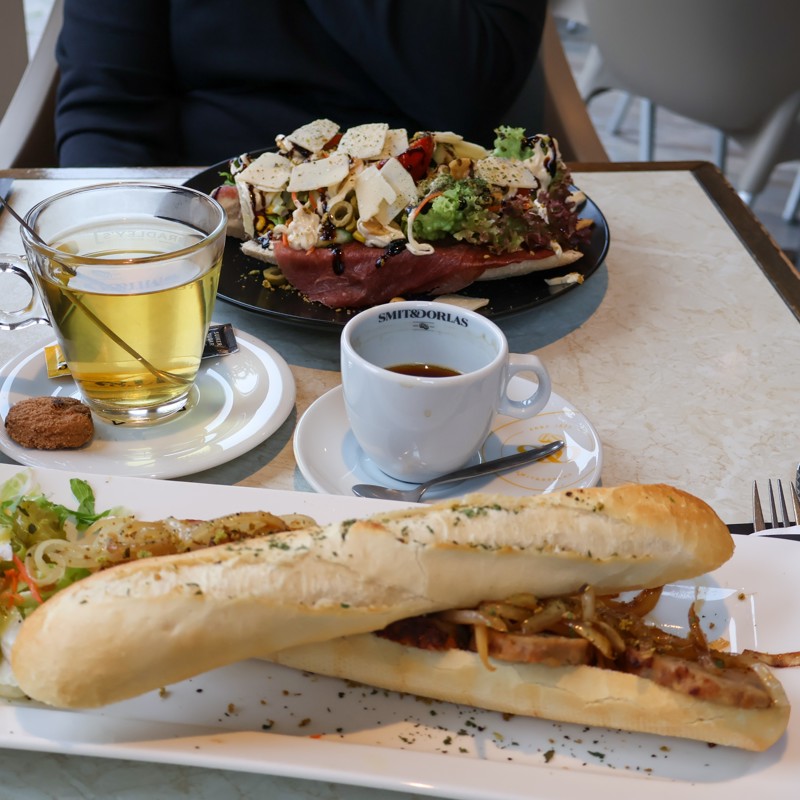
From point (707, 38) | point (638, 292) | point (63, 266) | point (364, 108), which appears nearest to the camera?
point (63, 266)

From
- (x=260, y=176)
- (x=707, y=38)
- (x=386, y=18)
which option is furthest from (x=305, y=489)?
(x=707, y=38)

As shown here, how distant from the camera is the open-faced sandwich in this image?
193cm

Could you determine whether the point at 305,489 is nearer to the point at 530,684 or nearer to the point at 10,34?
the point at 530,684

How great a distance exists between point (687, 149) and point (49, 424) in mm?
5714

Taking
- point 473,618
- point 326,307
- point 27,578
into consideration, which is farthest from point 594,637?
point 326,307

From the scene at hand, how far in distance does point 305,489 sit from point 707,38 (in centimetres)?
347

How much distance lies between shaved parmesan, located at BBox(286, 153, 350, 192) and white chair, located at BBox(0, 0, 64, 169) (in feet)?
3.82

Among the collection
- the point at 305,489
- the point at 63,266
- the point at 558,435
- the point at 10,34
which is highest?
the point at 63,266

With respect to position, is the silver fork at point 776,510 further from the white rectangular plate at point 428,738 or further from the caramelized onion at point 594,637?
the caramelized onion at point 594,637

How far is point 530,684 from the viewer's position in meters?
1.02

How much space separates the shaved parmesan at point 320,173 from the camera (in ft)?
6.81

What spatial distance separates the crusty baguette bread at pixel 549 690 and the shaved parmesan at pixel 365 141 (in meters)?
1.42

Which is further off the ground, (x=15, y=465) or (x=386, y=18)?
(x=386, y=18)

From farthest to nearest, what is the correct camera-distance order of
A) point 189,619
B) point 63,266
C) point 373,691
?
point 63,266 < point 373,691 < point 189,619
